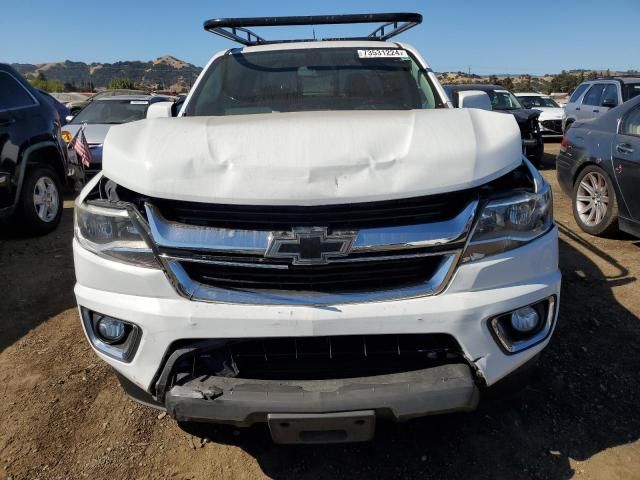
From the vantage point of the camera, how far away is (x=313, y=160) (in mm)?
1940

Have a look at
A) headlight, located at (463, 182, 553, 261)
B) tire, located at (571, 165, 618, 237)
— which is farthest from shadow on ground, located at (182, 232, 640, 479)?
tire, located at (571, 165, 618, 237)

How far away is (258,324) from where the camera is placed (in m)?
1.89

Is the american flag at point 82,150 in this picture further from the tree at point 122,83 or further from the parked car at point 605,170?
the tree at point 122,83

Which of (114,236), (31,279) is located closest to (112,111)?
(31,279)

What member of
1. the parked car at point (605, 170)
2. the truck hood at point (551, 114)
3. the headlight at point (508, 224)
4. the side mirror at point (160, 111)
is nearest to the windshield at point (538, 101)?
the truck hood at point (551, 114)

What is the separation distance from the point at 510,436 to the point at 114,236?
2049mm

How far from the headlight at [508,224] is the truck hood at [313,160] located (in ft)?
0.43

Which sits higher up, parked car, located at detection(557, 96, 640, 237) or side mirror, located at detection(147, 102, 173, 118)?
side mirror, located at detection(147, 102, 173, 118)

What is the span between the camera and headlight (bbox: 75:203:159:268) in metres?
1.98

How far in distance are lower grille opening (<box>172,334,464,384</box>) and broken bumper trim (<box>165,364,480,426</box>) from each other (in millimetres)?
51

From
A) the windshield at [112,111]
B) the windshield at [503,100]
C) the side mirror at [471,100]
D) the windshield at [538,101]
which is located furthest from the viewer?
the windshield at [538,101]

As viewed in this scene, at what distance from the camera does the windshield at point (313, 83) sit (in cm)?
329

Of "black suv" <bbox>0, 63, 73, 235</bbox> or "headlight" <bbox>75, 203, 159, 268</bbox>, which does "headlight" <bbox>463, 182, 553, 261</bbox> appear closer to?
"headlight" <bbox>75, 203, 159, 268</bbox>

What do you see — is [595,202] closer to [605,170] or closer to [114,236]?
[605,170]
